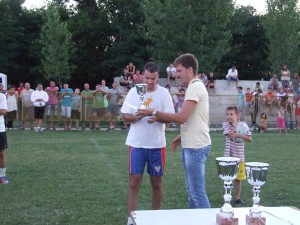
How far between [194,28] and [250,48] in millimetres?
20811

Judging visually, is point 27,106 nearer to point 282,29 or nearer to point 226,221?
point 226,221

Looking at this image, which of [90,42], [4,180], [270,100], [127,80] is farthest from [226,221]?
[90,42]

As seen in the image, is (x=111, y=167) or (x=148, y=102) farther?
(x=111, y=167)

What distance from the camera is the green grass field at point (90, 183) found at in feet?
24.0

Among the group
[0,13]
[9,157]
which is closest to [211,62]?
[9,157]

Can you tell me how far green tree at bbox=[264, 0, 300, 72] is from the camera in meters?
37.0

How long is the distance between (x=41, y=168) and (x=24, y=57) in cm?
4213

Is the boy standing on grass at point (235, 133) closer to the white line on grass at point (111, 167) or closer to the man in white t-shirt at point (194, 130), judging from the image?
the white line on grass at point (111, 167)

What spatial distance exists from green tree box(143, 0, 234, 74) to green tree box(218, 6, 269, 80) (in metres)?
16.8

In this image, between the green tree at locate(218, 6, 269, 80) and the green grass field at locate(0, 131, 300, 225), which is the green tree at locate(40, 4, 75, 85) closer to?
the green tree at locate(218, 6, 269, 80)

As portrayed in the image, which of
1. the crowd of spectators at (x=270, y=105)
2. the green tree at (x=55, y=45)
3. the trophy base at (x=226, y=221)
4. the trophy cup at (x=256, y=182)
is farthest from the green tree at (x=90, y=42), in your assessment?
the trophy base at (x=226, y=221)

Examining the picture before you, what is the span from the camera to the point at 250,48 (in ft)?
163

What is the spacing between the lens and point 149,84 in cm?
623

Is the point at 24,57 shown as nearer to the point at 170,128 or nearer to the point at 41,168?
the point at 170,128
